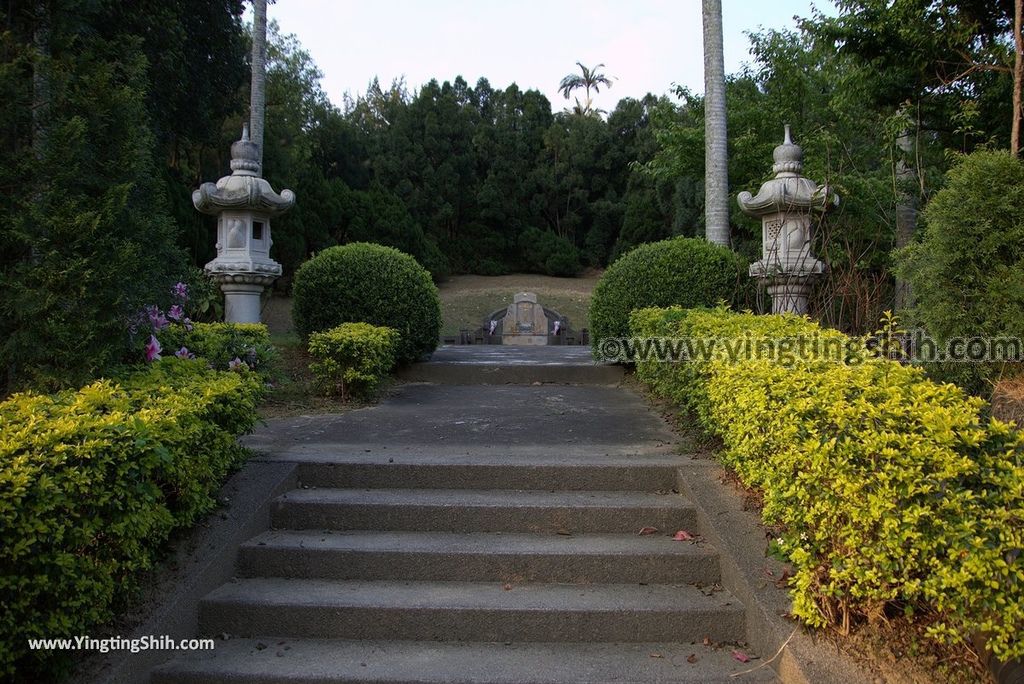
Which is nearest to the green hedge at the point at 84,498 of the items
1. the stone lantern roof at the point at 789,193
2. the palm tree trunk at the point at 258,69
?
the stone lantern roof at the point at 789,193

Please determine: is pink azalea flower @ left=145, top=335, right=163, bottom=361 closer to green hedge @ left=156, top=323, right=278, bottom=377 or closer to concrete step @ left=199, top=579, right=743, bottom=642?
green hedge @ left=156, top=323, right=278, bottom=377

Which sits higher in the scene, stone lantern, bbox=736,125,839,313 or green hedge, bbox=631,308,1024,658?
stone lantern, bbox=736,125,839,313

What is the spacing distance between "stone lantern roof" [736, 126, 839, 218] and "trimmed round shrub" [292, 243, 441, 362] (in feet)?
13.2

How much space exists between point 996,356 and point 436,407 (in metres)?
4.43

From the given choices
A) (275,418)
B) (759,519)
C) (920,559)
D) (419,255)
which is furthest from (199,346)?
(419,255)

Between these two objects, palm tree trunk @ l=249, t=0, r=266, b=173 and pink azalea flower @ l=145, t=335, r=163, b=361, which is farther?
palm tree trunk @ l=249, t=0, r=266, b=173

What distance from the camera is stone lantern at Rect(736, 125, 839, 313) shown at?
301 inches

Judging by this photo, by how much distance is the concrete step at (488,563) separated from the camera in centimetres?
343

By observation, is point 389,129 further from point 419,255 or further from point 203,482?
point 203,482

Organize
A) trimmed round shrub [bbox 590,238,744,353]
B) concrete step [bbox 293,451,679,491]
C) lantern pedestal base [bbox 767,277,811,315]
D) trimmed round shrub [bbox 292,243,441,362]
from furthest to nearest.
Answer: trimmed round shrub [bbox 292,243,441,362], trimmed round shrub [bbox 590,238,744,353], lantern pedestal base [bbox 767,277,811,315], concrete step [bbox 293,451,679,491]

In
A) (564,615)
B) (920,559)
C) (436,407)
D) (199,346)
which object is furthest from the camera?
(436,407)

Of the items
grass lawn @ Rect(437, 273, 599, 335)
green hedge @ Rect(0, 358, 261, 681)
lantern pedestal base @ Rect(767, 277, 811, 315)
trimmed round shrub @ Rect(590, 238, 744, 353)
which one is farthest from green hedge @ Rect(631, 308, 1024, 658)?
grass lawn @ Rect(437, 273, 599, 335)

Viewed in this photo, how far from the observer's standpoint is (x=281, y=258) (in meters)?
23.8

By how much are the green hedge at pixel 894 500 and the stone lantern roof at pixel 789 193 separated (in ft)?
16.2
